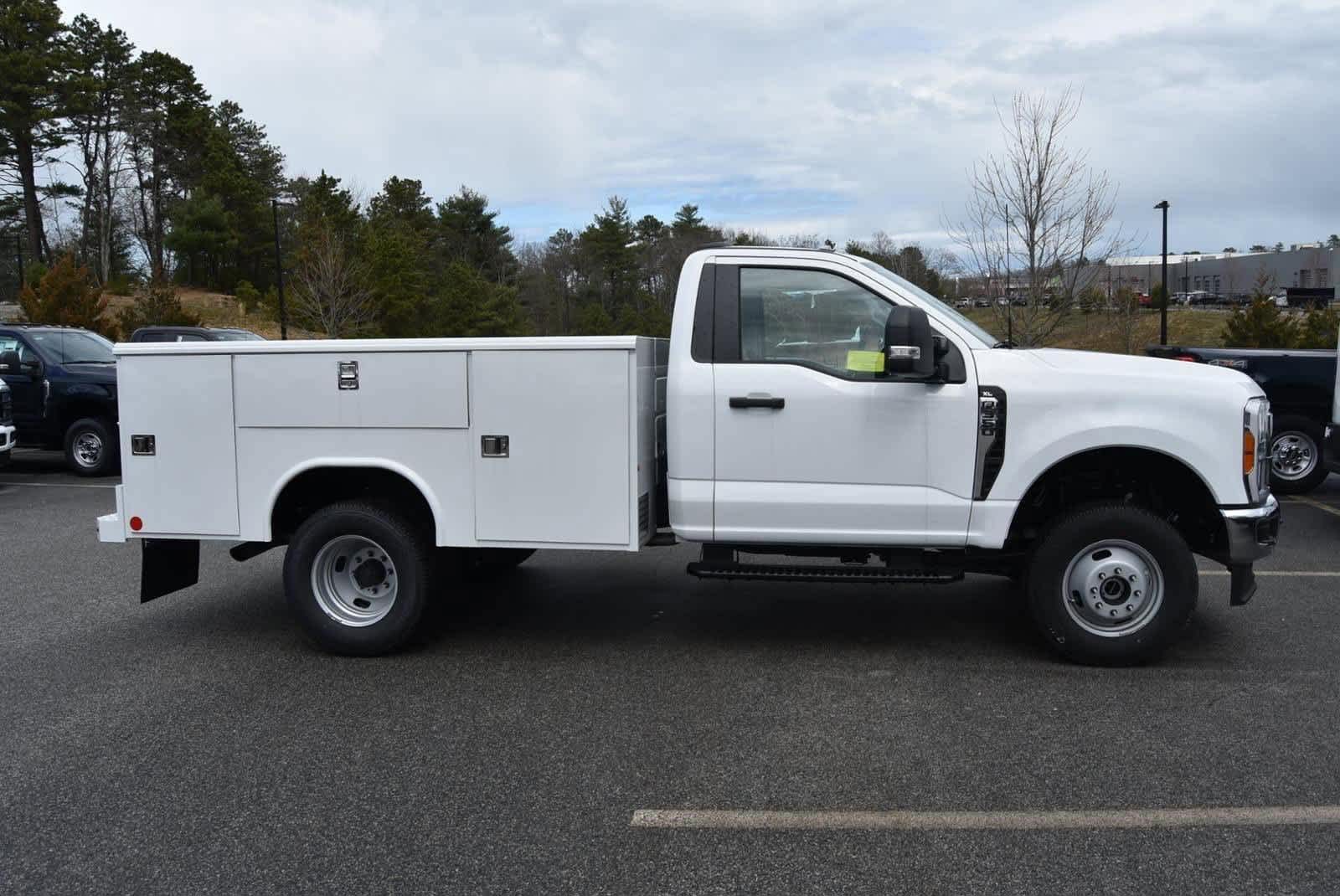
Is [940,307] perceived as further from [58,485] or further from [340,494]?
[58,485]

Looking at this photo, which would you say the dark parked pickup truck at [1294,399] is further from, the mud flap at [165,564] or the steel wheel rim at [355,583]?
the mud flap at [165,564]

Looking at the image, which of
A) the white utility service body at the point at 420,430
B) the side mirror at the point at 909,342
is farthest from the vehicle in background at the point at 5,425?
the side mirror at the point at 909,342

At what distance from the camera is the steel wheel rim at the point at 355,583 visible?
19.7 feet

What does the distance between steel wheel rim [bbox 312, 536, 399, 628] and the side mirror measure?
2.98 meters

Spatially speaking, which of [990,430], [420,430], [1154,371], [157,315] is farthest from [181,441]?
[157,315]

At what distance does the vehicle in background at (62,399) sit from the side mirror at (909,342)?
11.9m

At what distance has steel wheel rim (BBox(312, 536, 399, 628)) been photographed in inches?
237

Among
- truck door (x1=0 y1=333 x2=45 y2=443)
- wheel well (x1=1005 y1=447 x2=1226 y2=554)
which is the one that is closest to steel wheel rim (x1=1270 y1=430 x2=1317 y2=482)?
wheel well (x1=1005 y1=447 x2=1226 y2=554)

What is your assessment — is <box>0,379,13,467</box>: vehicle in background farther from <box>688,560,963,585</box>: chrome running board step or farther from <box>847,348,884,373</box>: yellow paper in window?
<box>847,348,884,373</box>: yellow paper in window

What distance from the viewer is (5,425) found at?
13.0 m

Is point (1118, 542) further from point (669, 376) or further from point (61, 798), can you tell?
point (61, 798)

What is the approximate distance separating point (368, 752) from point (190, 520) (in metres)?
2.14

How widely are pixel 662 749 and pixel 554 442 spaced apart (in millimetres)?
1767

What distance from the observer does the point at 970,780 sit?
14.2 feet
